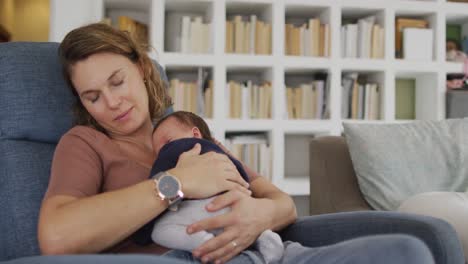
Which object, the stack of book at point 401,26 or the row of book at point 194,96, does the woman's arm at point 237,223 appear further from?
the stack of book at point 401,26

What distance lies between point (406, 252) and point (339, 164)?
120 centimetres

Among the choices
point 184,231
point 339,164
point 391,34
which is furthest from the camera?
point 391,34

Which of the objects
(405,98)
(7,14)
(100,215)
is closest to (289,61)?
(405,98)

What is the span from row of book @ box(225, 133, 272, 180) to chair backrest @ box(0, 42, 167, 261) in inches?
85.4

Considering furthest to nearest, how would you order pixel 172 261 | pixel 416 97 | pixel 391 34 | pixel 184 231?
pixel 416 97
pixel 391 34
pixel 184 231
pixel 172 261

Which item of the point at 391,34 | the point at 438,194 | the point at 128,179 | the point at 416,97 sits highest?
the point at 391,34

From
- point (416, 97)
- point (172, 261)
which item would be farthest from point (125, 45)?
point (416, 97)

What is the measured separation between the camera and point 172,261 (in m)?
0.85

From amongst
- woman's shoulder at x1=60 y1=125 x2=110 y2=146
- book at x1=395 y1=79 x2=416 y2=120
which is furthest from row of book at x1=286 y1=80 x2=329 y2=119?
woman's shoulder at x1=60 y1=125 x2=110 y2=146

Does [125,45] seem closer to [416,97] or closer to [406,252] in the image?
[406,252]

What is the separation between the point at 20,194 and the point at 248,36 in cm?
256

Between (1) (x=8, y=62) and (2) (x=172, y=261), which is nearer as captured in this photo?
(2) (x=172, y=261)

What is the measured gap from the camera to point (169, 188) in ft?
3.64

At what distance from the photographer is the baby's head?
135 centimetres
